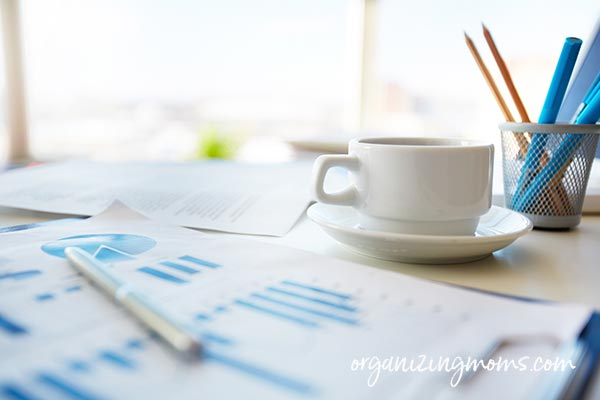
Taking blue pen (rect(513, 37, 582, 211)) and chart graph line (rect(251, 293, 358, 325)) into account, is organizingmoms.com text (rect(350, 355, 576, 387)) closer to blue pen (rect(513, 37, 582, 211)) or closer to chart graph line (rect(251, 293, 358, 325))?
chart graph line (rect(251, 293, 358, 325))

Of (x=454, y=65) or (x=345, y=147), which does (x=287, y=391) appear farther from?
(x=454, y=65)

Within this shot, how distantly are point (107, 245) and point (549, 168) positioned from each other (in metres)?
0.39

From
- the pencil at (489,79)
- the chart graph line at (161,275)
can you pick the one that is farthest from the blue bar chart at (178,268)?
the pencil at (489,79)

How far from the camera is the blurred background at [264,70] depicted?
2475 mm

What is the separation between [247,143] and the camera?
2871mm

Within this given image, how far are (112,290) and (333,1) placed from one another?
2.85 m

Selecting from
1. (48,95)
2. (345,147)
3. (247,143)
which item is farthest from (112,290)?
(247,143)

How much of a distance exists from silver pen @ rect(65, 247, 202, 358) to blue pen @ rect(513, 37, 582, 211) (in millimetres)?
364

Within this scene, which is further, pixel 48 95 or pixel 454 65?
pixel 454 65

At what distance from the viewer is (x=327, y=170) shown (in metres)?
0.40

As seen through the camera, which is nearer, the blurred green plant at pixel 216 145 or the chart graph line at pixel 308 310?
the chart graph line at pixel 308 310

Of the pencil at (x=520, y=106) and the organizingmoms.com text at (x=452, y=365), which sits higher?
the pencil at (x=520, y=106)

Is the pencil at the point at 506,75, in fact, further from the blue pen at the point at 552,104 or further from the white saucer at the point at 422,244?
the white saucer at the point at 422,244

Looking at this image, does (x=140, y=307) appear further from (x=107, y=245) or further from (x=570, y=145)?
(x=570, y=145)
